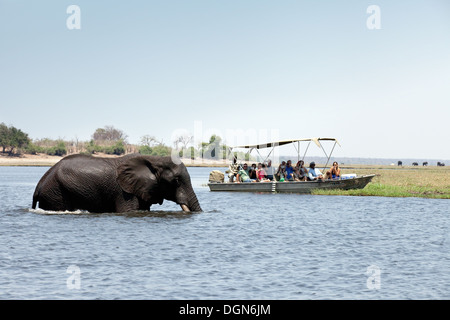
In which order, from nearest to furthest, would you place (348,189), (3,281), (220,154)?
(3,281) < (348,189) < (220,154)

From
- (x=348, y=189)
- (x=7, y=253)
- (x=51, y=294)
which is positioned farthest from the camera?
(x=348, y=189)

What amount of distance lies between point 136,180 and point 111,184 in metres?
0.78

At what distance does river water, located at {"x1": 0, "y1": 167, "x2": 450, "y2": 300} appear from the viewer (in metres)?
10.5

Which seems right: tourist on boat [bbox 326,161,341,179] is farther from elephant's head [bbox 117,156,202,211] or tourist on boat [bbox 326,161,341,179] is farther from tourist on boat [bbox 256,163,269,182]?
elephant's head [bbox 117,156,202,211]

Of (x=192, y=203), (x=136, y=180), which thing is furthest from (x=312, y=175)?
(x=136, y=180)

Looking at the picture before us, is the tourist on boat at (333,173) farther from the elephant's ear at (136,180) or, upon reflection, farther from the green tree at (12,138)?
the green tree at (12,138)

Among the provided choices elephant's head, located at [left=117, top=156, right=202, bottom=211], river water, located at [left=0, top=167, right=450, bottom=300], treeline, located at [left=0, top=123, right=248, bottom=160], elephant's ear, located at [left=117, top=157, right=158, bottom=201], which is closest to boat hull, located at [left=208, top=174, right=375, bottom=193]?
river water, located at [left=0, top=167, right=450, bottom=300]

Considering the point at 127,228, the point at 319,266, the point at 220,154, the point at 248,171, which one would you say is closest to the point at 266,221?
the point at 127,228

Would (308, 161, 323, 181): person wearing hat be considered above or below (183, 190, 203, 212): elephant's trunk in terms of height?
above

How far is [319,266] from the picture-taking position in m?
12.6

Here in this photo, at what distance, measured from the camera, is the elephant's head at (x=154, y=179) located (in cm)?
1933

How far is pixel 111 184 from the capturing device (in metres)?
19.3

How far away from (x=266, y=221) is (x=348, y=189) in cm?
1344
